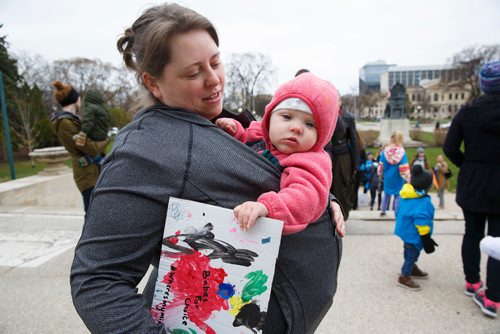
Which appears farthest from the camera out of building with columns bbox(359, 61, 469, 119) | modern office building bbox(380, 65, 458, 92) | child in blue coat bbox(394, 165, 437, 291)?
modern office building bbox(380, 65, 458, 92)

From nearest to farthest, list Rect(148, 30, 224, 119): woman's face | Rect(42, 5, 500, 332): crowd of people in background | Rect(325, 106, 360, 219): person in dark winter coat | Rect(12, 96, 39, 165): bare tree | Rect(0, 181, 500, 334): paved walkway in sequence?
Rect(42, 5, 500, 332): crowd of people in background → Rect(148, 30, 224, 119): woman's face → Rect(0, 181, 500, 334): paved walkway → Rect(325, 106, 360, 219): person in dark winter coat → Rect(12, 96, 39, 165): bare tree

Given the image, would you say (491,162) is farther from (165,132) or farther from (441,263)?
(165,132)

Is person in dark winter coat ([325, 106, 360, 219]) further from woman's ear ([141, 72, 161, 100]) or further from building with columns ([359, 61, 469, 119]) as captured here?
building with columns ([359, 61, 469, 119])

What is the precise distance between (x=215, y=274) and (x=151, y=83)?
603 millimetres

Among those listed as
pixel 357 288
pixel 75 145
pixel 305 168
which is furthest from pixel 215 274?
pixel 75 145

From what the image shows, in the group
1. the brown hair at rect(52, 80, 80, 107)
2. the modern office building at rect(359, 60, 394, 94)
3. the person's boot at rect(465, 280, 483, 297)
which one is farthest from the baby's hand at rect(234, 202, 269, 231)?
the modern office building at rect(359, 60, 394, 94)

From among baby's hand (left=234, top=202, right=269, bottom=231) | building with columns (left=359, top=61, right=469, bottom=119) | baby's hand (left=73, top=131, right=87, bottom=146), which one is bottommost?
building with columns (left=359, top=61, right=469, bottom=119)

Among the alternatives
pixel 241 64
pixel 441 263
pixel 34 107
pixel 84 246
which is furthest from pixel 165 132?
pixel 241 64

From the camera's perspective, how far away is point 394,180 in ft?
19.5

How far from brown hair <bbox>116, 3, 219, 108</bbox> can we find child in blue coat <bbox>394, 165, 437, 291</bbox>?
293cm

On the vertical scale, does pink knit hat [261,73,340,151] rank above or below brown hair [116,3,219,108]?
below

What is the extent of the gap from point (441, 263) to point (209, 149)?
3774 mm

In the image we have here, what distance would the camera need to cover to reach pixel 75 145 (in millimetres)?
4324

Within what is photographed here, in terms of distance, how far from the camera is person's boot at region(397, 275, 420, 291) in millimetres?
3248
